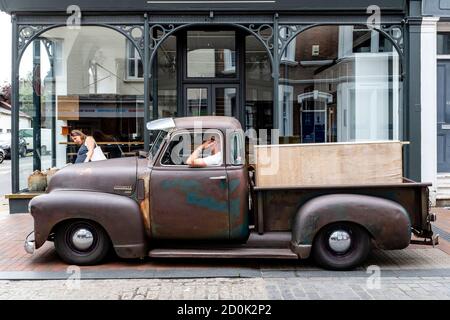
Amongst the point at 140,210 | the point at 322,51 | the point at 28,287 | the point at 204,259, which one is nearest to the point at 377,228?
the point at 204,259

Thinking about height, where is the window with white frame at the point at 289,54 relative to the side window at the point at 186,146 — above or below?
above

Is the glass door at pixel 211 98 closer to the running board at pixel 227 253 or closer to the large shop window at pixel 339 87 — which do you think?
the large shop window at pixel 339 87

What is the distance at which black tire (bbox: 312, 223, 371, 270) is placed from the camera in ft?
19.4

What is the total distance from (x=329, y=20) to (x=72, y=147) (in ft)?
20.3

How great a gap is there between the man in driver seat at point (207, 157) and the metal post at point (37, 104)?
19.6ft

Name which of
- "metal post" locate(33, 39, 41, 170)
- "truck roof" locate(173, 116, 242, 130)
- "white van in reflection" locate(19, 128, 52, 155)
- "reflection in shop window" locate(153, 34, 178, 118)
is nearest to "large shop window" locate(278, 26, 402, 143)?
"reflection in shop window" locate(153, 34, 178, 118)

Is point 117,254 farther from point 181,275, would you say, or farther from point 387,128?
point 387,128

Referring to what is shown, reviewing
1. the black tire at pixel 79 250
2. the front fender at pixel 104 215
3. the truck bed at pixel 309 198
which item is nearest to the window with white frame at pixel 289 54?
the truck bed at pixel 309 198

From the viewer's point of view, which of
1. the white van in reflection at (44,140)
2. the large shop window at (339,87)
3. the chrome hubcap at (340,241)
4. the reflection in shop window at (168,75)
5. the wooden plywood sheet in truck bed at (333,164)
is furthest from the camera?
the reflection in shop window at (168,75)

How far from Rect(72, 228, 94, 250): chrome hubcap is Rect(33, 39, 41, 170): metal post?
5214 millimetres

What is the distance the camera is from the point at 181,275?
5.82m

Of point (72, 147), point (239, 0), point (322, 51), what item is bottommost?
point (72, 147)

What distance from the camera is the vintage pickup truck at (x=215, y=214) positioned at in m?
5.86

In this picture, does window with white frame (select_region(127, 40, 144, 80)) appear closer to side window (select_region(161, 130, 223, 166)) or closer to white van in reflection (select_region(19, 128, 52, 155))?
white van in reflection (select_region(19, 128, 52, 155))
